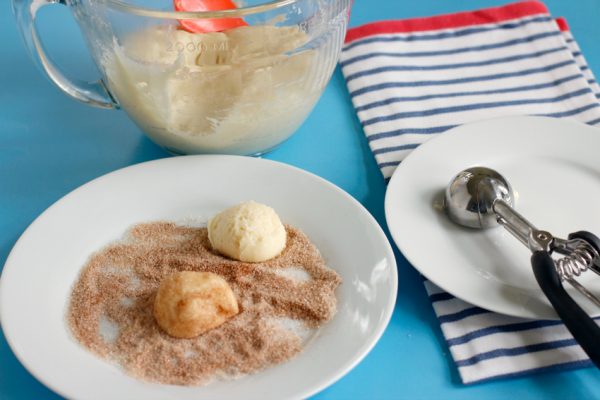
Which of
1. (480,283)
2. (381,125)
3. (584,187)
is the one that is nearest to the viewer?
(480,283)

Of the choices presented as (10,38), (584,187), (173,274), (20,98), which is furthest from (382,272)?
(10,38)

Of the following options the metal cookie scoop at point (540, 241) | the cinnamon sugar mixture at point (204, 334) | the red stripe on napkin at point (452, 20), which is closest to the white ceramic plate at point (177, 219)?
the cinnamon sugar mixture at point (204, 334)

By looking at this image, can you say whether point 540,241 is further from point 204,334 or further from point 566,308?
point 204,334

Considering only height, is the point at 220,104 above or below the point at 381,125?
above

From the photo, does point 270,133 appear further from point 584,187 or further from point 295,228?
point 584,187

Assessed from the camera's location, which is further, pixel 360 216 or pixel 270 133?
pixel 270 133

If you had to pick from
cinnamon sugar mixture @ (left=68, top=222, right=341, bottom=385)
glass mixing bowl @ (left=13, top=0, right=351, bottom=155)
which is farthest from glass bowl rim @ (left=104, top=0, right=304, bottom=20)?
cinnamon sugar mixture @ (left=68, top=222, right=341, bottom=385)
